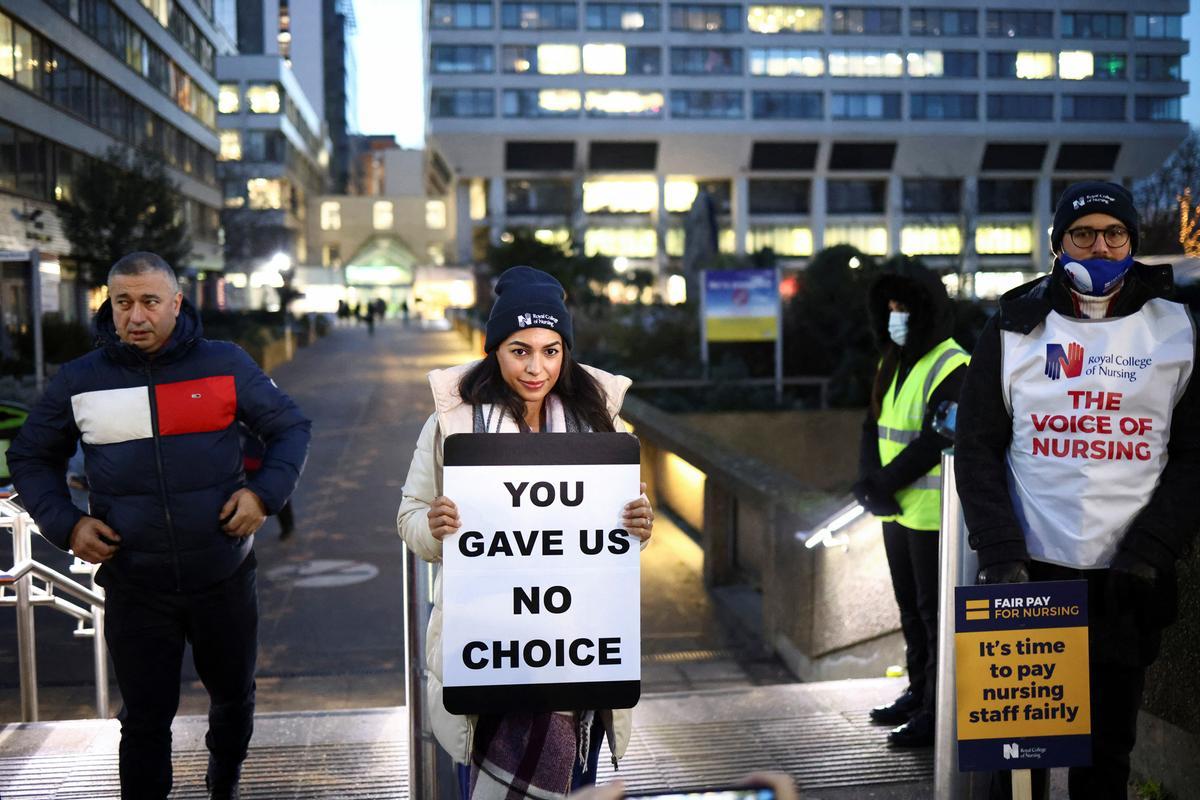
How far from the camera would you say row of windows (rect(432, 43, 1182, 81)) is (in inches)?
3356

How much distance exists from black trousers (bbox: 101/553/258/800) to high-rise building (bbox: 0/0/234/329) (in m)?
19.6

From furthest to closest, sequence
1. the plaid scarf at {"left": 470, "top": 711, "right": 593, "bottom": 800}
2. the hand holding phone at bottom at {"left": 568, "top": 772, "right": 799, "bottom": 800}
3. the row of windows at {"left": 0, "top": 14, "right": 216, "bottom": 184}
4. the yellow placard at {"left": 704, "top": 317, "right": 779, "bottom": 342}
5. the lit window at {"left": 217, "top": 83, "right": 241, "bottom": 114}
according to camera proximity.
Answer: the lit window at {"left": 217, "top": 83, "right": 241, "bottom": 114}, the row of windows at {"left": 0, "top": 14, "right": 216, "bottom": 184}, the yellow placard at {"left": 704, "top": 317, "right": 779, "bottom": 342}, the plaid scarf at {"left": 470, "top": 711, "right": 593, "bottom": 800}, the hand holding phone at bottom at {"left": 568, "top": 772, "right": 799, "bottom": 800}

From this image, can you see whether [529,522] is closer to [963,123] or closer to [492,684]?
[492,684]

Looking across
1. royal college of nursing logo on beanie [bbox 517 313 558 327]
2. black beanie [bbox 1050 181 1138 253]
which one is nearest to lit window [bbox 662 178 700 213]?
black beanie [bbox 1050 181 1138 253]

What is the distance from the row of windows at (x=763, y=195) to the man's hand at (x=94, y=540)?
276 ft

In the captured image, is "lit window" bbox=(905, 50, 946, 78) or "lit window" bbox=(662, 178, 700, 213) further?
"lit window" bbox=(905, 50, 946, 78)

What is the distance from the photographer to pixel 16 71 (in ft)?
111

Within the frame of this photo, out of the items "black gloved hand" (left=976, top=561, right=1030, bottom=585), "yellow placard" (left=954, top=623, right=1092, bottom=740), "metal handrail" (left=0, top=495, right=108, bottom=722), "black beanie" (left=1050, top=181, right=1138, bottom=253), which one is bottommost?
"metal handrail" (left=0, top=495, right=108, bottom=722)

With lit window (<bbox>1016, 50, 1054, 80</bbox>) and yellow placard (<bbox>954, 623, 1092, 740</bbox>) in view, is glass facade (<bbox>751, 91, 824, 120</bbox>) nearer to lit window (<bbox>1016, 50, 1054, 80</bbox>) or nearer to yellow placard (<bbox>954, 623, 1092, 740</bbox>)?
lit window (<bbox>1016, 50, 1054, 80</bbox>)

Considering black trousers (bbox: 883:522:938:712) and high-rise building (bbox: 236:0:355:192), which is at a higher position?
high-rise building (bbox: 236:0:355:192)

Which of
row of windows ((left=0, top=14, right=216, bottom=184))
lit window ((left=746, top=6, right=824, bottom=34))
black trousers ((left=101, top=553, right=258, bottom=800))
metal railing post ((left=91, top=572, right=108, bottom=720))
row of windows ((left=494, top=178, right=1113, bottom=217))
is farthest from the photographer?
row of windows ((left=494, top=178, right=1113, bottom=217))

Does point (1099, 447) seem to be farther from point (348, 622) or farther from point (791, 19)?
point (791, 19)

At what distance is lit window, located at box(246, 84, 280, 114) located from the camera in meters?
90.8

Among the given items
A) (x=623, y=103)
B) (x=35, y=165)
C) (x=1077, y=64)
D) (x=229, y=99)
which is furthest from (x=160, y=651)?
(x=1077, y=64)
